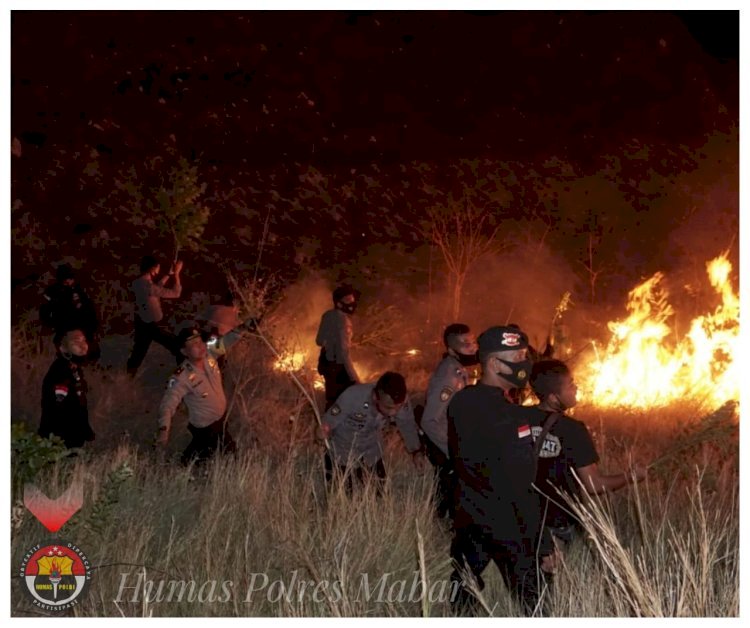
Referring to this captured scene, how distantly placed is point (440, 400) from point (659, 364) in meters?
6.72

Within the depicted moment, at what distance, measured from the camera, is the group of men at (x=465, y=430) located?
4961 millimetres

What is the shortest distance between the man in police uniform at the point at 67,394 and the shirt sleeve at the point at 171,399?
625 millimetres

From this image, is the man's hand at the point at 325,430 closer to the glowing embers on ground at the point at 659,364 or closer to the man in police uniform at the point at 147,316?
the man in police uniform at the point at 147,316

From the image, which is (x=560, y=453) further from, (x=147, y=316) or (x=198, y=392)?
(x=147, y=316)

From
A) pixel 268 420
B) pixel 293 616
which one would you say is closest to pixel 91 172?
pixel 268 420

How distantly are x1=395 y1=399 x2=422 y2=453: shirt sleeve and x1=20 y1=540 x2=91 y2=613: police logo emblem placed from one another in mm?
2471

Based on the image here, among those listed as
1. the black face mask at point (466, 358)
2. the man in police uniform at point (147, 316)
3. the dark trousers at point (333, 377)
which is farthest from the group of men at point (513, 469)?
the man in police uniform at point (147, 316)

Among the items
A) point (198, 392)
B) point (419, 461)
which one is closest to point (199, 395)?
point (198, 392)

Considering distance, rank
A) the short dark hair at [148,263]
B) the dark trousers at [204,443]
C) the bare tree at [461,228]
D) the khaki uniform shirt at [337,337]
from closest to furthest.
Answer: the dark trousers at [204,443]
the khaki uniform shirt at [337,337]
the short dark hair at [148,263]
the bare tree at [461,228]

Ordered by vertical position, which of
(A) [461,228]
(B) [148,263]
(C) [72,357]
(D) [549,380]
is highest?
(A) [461,228]

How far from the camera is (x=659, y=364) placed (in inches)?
514

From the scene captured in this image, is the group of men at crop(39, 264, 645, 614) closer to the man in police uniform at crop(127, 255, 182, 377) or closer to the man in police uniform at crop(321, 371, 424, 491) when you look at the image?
the man in police uniform at crop(321, 371, 424, 491)

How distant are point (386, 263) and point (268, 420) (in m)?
14.1

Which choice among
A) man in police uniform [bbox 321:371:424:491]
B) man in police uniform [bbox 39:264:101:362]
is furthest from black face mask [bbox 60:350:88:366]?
man in police uniform [bbox 39:264:101:362]
